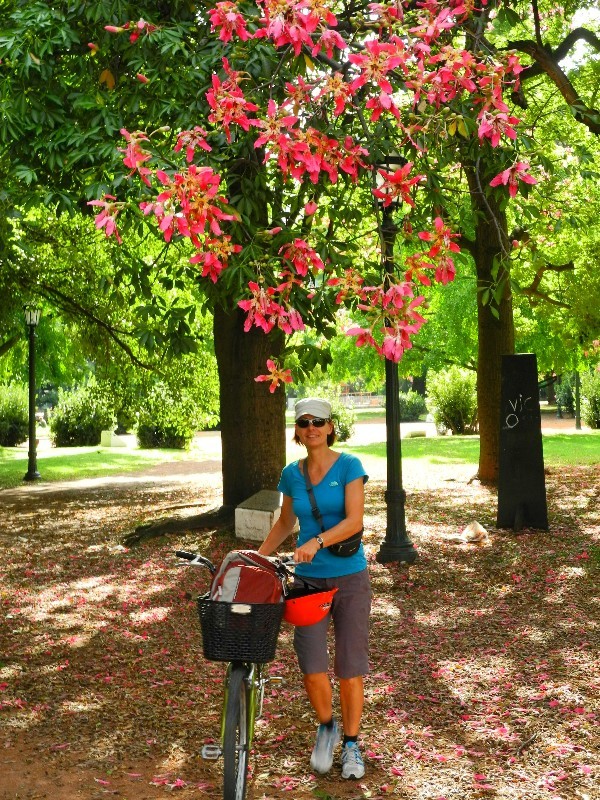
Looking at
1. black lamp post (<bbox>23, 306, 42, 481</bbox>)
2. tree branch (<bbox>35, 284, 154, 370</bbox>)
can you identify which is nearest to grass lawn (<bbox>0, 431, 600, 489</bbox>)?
black lamp post (<bbox>23, 306, 42, 481</bbox>)

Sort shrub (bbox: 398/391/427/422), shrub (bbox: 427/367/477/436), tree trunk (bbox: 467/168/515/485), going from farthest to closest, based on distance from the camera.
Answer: shrub (bbox: 398/391/427/422)
shrub (bbox: 427/367/477/436)
tree trunk (bbox: 467/168/515/485)

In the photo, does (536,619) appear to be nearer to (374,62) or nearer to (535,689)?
(535,689)

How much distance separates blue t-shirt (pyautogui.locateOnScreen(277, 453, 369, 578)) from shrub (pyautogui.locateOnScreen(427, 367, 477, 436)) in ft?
101

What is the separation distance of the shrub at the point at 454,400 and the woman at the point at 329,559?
1215 inches

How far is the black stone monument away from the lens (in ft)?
40.8

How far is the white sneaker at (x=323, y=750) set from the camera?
5.26m

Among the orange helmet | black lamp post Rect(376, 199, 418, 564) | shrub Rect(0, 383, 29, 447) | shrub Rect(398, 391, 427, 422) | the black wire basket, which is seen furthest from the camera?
shrub Rect(398, 391, 427, 422)

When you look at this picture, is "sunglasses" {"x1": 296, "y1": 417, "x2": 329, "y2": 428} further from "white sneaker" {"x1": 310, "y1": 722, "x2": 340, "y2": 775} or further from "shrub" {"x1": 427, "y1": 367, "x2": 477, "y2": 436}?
"shrub" {"x1": 427, "y1": 367, "x2": 477, "y2": 436}

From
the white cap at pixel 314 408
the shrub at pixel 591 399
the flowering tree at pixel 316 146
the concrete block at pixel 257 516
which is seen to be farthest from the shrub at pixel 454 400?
the white cap at pixel 314 408

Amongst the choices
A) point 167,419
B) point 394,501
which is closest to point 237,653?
point 394,501

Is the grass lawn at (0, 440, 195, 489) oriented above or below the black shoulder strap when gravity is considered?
below

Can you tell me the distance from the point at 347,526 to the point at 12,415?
1441 inches

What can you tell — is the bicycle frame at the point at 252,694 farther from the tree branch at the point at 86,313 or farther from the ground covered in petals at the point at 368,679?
the tree branch at the point at 86,313

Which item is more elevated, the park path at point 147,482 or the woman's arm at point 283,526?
the woman's arm at point 283,526
